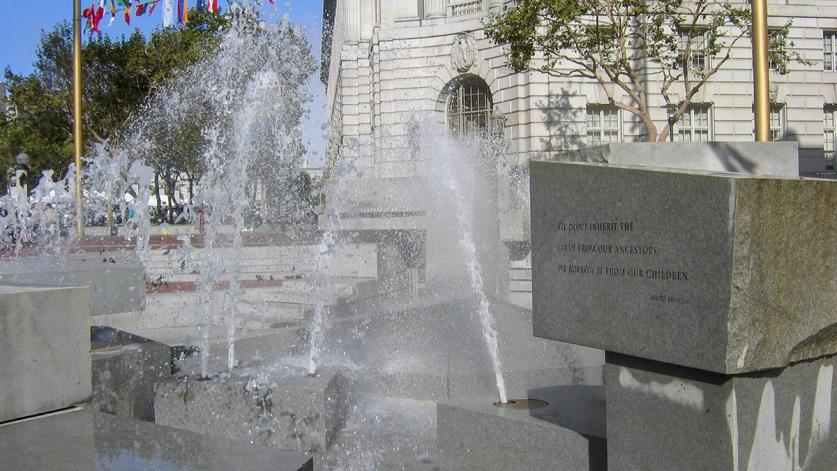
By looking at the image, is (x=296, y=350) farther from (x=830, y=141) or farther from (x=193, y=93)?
(x=193, y=93)

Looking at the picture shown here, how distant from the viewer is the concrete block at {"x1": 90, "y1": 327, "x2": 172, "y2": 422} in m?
5.34

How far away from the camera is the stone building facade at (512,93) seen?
1147 inches

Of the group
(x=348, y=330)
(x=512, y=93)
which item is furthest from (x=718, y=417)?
(x=512, y=93)

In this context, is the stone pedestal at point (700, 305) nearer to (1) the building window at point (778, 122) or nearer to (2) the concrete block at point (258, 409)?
(2) the concrete block at point (258, 409)

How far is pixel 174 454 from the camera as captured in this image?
3.38 metres

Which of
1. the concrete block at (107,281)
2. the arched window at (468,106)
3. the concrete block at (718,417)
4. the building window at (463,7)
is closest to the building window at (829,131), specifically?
the arched window at (468,106)

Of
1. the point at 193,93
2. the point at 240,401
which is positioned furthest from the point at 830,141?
the point at 240,401

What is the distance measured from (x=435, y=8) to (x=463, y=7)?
3.86 ft

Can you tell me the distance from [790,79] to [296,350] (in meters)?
28.3

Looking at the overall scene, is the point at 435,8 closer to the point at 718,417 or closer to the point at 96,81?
the point at 96,81

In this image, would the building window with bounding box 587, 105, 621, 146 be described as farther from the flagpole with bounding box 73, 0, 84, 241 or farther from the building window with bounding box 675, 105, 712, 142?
the flagpole with bounding box 73, 0, 84, 241

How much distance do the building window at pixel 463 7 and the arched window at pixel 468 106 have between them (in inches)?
108

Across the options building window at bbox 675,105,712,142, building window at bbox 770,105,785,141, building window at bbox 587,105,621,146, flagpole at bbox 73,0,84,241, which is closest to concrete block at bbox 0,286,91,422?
flagpole at bbox 73,0,84,241

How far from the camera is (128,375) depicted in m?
5.58
